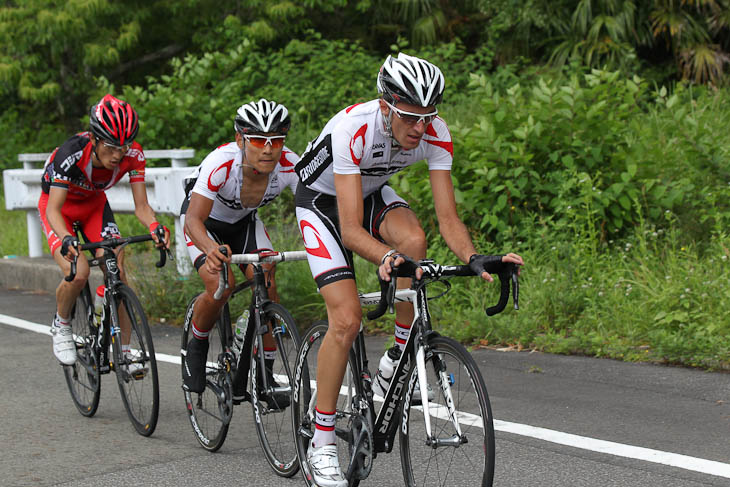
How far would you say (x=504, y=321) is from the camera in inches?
303

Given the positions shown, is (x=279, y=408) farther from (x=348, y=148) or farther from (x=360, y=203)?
(x=348, y=148)

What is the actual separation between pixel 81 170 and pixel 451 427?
3791 millimetres

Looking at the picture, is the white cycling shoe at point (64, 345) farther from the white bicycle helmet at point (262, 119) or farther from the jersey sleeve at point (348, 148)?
the jersey sleeve at point (348, 148)

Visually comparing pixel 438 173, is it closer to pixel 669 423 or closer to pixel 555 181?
pixel 669 423

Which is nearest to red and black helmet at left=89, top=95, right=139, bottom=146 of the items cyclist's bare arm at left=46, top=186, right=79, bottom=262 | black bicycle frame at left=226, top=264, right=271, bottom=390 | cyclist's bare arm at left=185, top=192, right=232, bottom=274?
cyclist's bare arm at left=46, top=186, right=79, bottom=262

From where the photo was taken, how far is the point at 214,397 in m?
5.64

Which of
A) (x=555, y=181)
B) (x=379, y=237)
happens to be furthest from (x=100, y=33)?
(x=379, y=237)

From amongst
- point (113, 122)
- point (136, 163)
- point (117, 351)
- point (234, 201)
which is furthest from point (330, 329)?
point (136, 163)

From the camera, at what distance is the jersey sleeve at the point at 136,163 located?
668cm

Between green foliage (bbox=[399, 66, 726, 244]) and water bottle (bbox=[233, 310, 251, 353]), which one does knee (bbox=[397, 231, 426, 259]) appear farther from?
green foliage (bbox=[399, 66, 726, 244])

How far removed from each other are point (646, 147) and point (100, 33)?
12666mm

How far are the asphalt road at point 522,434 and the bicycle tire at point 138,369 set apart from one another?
13cm

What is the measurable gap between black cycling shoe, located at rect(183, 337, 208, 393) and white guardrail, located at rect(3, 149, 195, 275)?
401 centimetres

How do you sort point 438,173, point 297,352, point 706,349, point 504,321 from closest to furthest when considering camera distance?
point 438,173 < point 297,352 < point 706,349 < point 504,321
